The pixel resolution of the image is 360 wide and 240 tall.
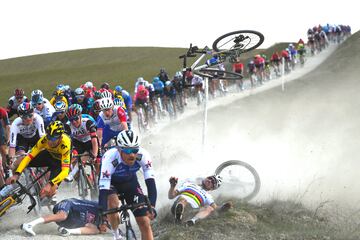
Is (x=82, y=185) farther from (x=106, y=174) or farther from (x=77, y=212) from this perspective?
(x=106, y=174)

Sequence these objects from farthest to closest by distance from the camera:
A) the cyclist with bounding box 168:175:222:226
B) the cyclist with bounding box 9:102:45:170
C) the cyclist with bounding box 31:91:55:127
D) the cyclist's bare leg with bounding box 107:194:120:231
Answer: the cyclist with bounding box 31:91:55:127
the cyclist with bounding box 9:102:45:170
the cyclist with bounding box 168:175:222:226
the cyclist's bare leg with bounding box 107:194:120:231

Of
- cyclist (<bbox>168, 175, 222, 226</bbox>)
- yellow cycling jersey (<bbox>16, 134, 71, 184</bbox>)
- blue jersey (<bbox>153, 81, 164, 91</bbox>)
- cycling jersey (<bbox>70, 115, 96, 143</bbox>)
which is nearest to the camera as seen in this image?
yellow cycling jersey (<bbox>16, 134, 71, 184</bbox>)

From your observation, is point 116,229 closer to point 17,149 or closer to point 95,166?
point 95,166

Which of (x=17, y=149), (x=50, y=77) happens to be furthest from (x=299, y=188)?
(x=50, y=77)

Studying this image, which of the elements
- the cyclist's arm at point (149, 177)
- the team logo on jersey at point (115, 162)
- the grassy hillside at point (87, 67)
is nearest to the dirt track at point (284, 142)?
the team logo on jersey at point (115, 162)

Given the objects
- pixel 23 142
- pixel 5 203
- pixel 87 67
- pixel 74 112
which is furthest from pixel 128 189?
pixel 87 67

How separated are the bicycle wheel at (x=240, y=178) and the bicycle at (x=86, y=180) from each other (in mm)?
2692

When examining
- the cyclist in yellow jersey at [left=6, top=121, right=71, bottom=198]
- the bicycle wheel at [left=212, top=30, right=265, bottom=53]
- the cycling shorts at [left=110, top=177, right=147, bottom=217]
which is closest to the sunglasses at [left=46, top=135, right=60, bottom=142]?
the cyclist in yellow jersey at [left=6, top=121, right=71, bottom=198]

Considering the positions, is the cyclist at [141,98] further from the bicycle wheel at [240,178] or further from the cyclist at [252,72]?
the cyclist at [252,72]

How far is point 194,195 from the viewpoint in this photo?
34.2 ft

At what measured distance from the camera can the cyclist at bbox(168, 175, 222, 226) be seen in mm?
10078

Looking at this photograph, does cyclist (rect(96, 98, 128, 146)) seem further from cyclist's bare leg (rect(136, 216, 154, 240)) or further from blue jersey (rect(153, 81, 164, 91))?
blue jersey (rect(153, 81, 164, 91))

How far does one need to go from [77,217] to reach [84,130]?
2.41 m

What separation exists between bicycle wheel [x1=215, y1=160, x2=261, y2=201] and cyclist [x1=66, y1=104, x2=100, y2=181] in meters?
2.79
